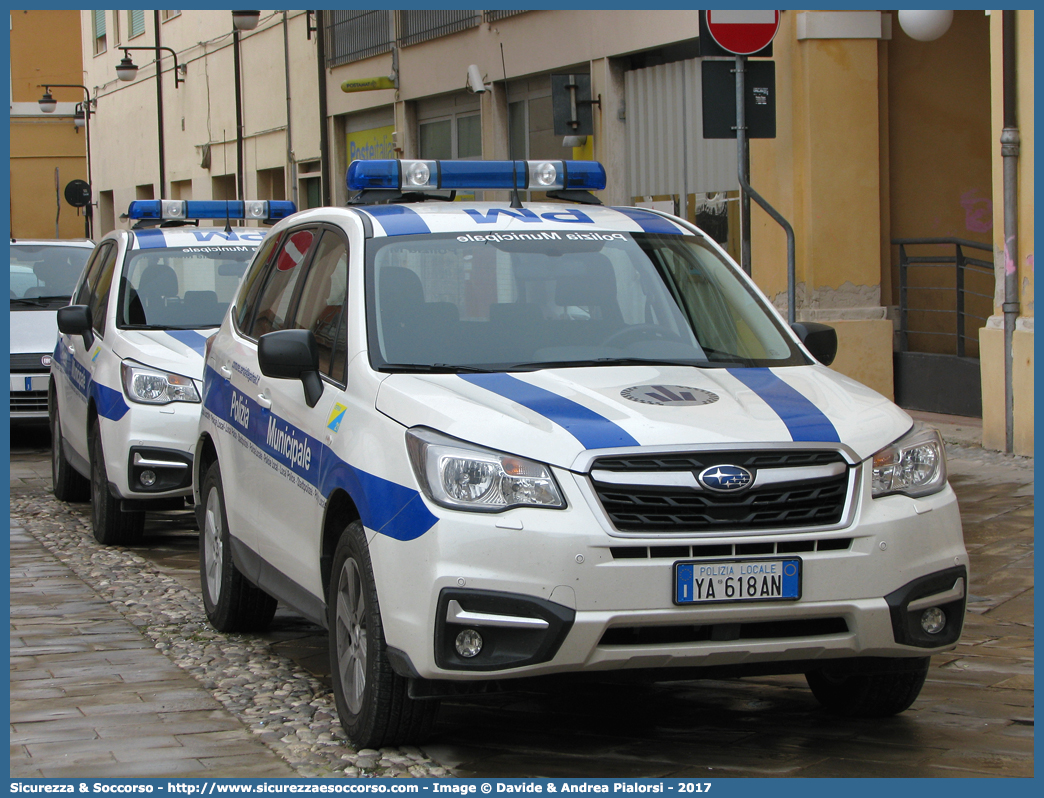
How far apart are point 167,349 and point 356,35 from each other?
16.5 metres

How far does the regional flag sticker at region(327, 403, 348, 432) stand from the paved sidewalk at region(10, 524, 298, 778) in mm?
1033

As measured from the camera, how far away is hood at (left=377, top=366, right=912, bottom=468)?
4391 mm

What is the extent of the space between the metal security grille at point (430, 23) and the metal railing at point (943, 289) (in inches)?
318

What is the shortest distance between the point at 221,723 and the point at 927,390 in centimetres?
953

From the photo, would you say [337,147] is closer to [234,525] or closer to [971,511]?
[971,511]

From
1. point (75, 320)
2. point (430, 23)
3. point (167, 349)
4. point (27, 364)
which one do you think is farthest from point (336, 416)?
point (430, 23)

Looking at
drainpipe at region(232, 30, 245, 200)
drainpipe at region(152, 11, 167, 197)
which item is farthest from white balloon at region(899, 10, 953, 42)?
Answer: drainpipe at region(152, 11, 167, 197)

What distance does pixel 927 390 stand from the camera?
13492 millimetres

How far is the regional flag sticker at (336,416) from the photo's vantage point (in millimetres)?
4984

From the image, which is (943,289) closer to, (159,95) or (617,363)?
(617,363)

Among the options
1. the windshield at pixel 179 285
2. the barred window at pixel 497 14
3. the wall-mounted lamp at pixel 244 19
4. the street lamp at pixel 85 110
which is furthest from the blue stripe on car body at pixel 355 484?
the street lamp at pixel 85 110

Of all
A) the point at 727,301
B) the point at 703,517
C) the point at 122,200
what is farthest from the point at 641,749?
the point at 122,200

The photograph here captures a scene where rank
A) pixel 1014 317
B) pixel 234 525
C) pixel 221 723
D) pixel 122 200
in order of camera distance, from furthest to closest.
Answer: pixel 122 200
pixel 1014 317
pixel 234 525
pixel 221 723

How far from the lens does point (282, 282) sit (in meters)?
6.31
